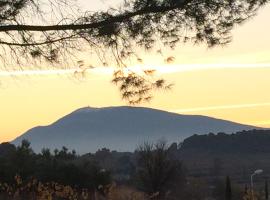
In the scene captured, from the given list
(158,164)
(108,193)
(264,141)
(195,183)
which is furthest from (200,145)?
(108,193)

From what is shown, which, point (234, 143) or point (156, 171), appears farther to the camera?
point (234, 143)

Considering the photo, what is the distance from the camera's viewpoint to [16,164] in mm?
24812

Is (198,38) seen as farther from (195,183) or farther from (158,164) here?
(195,183)

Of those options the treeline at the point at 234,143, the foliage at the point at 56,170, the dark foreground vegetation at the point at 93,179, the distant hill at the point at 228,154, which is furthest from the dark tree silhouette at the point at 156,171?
the treeline at the point at 234,143

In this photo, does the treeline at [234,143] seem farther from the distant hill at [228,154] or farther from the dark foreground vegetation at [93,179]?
the dark foreground vegetation at [93,179]

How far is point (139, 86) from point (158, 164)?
2019cm

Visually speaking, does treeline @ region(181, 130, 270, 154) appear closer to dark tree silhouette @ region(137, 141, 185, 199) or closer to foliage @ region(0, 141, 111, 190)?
dark tree silhouette @ region(137, 141, 185, 199)

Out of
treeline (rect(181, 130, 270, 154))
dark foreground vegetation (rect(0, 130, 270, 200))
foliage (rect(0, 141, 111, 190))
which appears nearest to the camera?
dark foreground vegetation (rect(0, 130, 270, 200))

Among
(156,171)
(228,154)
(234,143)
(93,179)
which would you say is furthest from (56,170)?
(234,143)

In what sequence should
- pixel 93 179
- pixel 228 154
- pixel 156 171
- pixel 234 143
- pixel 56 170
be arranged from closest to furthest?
1. pixel 93 179
2. pixel 56 170
3. pixel 156 171
4. pixel 228 154
5. pixel 234 143

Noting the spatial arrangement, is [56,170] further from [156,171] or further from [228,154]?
[228,154]

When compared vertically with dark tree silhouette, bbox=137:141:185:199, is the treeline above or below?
above

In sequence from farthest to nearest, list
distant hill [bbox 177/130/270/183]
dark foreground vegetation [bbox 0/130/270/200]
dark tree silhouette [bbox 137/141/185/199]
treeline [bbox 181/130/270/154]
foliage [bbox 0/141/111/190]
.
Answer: treeline [bbox 181/130/270/154] → distant hill [bbox 177/130/270/183] → dark tree silhouette [bbox 137/141/185/199] → foliage [bbox 0/141/111/190] → dark foreground vegetation [bbox 0/130/270/200]

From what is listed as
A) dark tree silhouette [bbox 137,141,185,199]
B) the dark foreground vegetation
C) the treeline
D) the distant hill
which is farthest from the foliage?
A: the treeline
